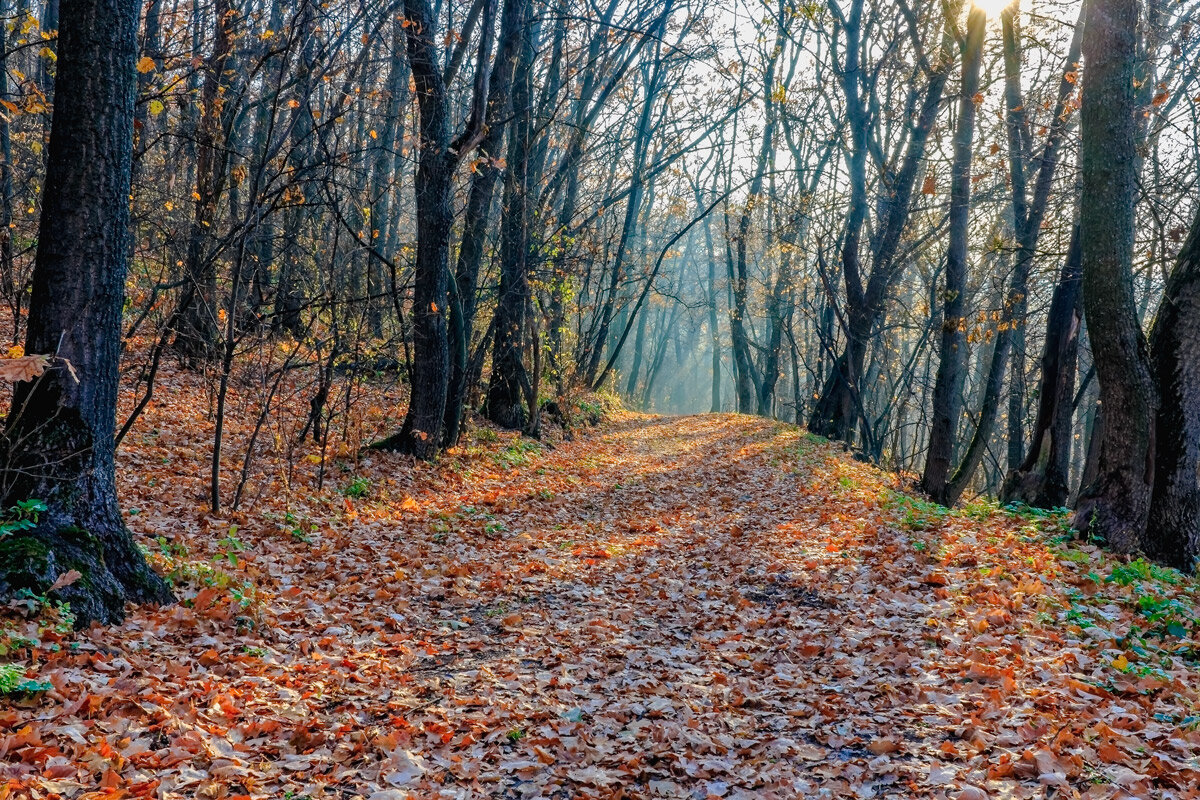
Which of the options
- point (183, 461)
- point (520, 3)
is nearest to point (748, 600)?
point (183, 461)

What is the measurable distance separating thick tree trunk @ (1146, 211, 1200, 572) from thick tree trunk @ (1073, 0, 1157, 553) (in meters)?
0.13

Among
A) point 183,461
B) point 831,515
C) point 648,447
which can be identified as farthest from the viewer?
point 648,447

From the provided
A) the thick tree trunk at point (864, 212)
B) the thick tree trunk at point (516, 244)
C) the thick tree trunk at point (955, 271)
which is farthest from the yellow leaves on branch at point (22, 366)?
the thick tree trunk at point (864, 212)

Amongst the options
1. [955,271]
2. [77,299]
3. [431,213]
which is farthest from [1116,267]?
[77,299]

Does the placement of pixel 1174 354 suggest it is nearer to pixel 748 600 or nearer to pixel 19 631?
pixel 748 600

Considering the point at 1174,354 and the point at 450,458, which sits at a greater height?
the point at 1174,354

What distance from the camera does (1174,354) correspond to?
6.96 metres

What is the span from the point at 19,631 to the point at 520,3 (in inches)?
420

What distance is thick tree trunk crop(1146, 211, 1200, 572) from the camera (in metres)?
6.89

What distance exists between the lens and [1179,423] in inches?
273

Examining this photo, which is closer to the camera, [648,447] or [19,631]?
[19,631]

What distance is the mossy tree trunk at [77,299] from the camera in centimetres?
432

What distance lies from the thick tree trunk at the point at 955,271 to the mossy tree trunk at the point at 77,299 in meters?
10.5

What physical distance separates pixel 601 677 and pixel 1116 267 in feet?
20.5
